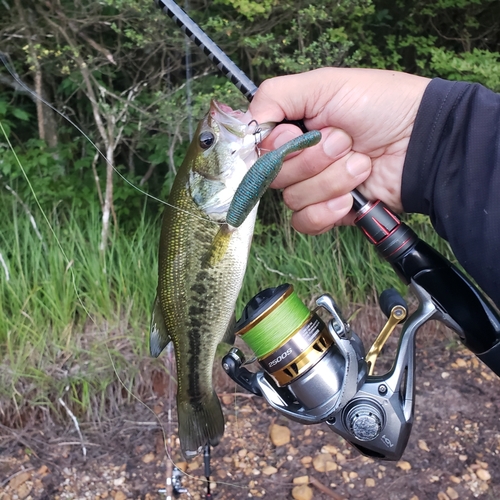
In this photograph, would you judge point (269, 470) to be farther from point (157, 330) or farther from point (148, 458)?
point (157, 330)

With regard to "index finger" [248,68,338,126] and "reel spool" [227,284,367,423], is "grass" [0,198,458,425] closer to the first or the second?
"reel spool" [227,284,367,423]

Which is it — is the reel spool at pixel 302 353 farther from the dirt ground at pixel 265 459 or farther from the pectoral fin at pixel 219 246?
the dirt ground at pixel 265 459

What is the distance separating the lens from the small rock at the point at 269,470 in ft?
7.73

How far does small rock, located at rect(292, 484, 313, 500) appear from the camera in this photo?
2.21m

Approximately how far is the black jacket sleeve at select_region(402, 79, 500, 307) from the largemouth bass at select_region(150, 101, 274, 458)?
49cm

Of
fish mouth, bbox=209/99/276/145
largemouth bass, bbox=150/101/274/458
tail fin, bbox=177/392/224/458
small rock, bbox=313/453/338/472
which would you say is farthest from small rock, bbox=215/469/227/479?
fish mouth, bbox=209/99/276/145

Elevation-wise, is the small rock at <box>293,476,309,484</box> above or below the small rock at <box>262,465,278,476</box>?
above

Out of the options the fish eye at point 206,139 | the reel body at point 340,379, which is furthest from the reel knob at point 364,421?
the fish eye at point 206,139

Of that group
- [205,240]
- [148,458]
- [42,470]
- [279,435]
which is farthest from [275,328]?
[42,470]

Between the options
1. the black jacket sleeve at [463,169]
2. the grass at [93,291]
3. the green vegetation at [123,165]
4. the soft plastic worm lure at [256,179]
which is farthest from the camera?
the green vegetation at [123,165]

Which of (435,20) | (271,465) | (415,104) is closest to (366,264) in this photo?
(271,465)

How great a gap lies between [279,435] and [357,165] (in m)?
1.47

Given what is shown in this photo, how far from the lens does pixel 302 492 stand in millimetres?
2223

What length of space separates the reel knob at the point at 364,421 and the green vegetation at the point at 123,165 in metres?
1.50
